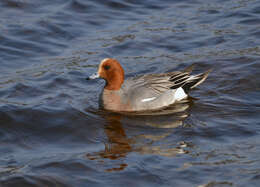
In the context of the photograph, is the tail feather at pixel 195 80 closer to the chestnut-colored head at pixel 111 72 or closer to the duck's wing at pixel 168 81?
the duck's wing at pixel 168 81

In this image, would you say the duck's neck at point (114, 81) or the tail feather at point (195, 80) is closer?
the duck's neck at point (114, 81)

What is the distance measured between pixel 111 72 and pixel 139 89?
54 cm

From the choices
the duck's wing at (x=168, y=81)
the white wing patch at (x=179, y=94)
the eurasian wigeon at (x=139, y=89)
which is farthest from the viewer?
the white wing patch at (x=179, y=94)

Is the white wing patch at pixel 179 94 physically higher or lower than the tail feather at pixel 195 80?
lower

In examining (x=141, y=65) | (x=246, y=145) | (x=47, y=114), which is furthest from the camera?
(x=141, y=65)

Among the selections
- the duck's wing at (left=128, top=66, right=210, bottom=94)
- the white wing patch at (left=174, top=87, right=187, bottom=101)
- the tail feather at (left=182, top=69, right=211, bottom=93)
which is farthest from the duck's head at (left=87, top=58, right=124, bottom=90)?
the tail feather at (left=182, top=69, right=211, bottom=93)

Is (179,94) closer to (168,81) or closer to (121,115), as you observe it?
(168,81)

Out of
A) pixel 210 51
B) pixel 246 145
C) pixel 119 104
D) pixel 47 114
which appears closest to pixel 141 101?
pixel 119 104

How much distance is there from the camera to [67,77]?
941 centimetres

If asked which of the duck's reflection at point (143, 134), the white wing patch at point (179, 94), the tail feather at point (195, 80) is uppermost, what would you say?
the tail feather at point (195, 80)

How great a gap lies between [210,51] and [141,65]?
5.03 feet

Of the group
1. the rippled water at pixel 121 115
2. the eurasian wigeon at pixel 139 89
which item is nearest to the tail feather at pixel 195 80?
the eurasian wigeon at pixel 139 89

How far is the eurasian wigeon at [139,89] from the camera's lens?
822 cm

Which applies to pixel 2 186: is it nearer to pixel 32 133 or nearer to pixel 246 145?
pixel 32 133
